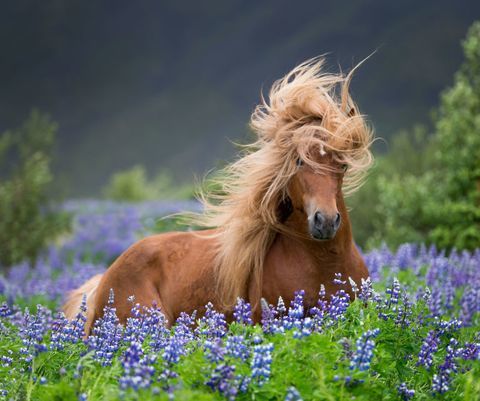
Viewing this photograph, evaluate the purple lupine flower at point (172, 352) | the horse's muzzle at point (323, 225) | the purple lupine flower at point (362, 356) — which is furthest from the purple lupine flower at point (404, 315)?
the purple lupine flower at point (172, 352)

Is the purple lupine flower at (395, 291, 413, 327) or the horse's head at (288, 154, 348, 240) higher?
the horse's head at (288, 154, 348, 240)

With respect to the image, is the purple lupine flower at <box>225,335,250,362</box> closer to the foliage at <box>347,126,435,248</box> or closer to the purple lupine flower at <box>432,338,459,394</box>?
the purple lupine flower at <box>432,338,459,394</box>

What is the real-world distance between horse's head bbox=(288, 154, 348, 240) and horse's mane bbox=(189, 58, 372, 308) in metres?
0.05

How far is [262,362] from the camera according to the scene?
9.75 feet

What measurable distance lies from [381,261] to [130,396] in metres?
6.37

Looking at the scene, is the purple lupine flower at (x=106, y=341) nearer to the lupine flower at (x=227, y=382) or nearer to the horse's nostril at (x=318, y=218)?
the lupine flower at (x=227, y=382)

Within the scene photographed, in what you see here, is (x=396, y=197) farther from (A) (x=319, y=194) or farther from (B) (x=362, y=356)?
(B) (x=362, y=356)

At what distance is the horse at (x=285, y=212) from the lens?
454cm

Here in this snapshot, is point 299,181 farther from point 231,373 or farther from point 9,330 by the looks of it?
point 9,330

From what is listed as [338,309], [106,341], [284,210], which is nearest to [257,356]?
[338,309]

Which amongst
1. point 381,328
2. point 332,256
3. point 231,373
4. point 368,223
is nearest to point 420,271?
point 332,256

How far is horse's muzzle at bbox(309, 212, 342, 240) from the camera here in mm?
4168

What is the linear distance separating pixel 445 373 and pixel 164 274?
9.11 ft

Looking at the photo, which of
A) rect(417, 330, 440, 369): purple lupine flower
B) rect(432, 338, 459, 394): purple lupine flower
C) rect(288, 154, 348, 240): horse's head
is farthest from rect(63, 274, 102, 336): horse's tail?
rect(432, 338, 459, 394): purple lupine flower
